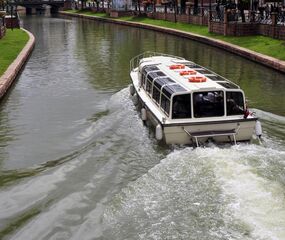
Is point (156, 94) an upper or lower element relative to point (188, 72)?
lower

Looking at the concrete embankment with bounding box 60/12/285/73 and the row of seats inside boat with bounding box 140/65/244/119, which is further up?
the row of seats inside boat with bounding box 140/65/244/119

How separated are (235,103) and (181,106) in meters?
1.71

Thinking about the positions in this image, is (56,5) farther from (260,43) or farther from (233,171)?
(233,171)

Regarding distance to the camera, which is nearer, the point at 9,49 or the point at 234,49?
the point at 234,49

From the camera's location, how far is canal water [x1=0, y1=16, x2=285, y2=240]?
10.3 meters

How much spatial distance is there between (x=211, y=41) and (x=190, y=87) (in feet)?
84.8

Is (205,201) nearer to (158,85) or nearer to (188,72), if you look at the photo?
(158,85)

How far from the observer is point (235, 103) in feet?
50.4

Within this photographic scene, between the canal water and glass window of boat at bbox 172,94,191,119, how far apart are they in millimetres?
996

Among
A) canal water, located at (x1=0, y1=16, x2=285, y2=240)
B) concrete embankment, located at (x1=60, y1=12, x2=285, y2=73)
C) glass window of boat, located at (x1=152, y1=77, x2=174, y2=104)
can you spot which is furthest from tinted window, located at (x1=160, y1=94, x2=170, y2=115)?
concrete embankment, located at (x1=60, y1=12, x2=285, y2=73)

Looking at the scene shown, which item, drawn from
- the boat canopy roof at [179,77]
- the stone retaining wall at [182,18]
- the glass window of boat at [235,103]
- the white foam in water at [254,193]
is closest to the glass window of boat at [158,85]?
the boat canopy roof at [179,77]

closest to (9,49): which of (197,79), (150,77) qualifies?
(150,77)

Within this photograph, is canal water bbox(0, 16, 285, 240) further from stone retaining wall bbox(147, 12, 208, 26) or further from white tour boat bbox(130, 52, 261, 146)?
stone retaining wall bbox(147, 12, 208, 26)

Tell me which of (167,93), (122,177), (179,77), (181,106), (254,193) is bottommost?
(122,177)
